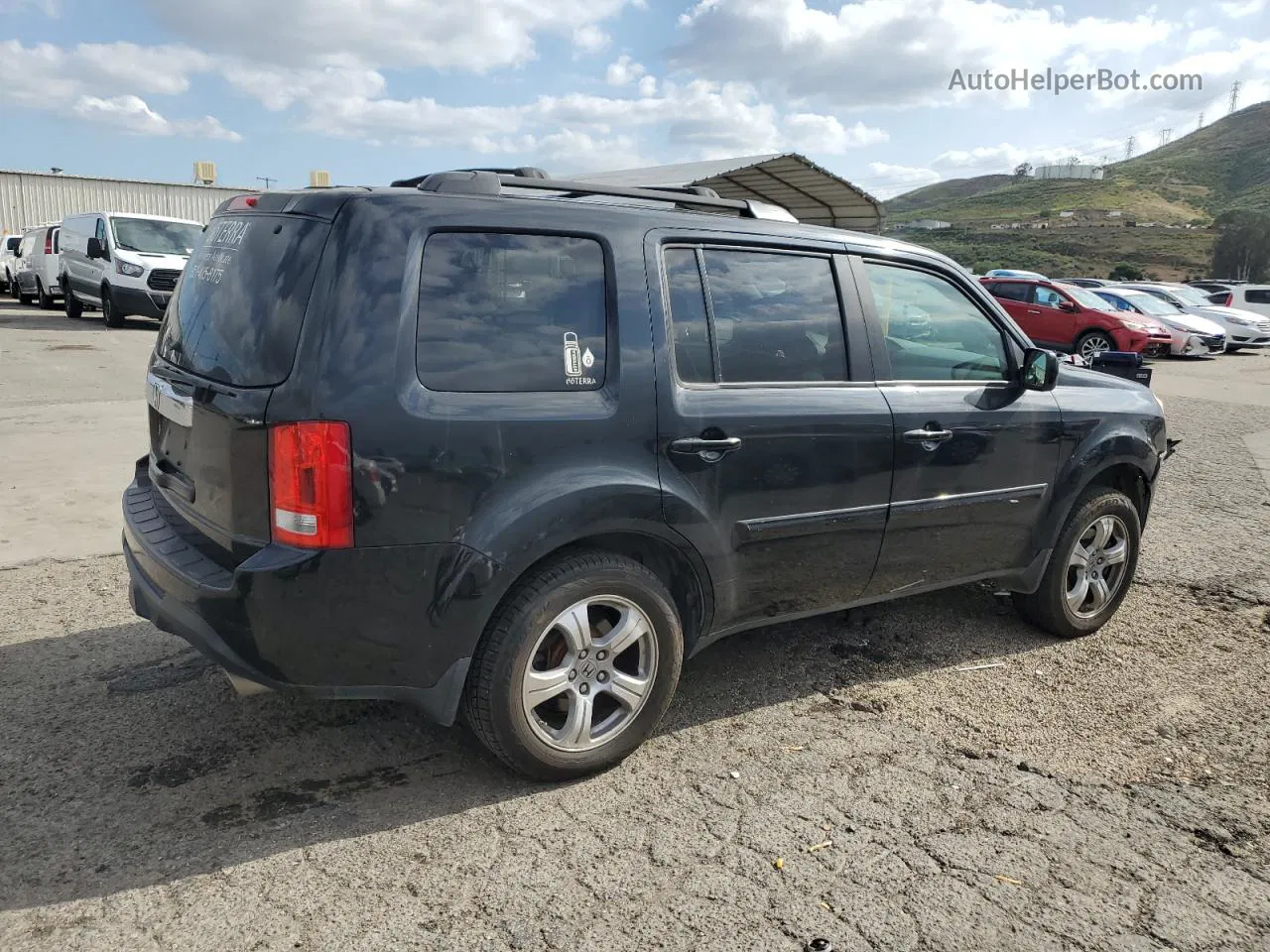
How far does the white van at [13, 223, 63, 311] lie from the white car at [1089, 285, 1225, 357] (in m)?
23.1

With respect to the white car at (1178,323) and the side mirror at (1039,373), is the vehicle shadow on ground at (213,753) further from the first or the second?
the white car at (1178,323)

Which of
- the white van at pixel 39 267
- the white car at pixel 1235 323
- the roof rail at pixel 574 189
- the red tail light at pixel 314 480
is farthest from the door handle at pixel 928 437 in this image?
the white car at pixel 1235 323

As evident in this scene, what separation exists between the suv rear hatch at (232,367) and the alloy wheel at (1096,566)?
3548mm

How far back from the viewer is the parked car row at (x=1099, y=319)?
66.4 ft

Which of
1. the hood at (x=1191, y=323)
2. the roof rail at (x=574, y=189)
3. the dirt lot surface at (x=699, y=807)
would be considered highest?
the roof rail at (x=574, y=189)

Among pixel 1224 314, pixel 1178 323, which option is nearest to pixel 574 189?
pixel 1178 323

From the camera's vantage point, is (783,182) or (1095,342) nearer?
(783,182)

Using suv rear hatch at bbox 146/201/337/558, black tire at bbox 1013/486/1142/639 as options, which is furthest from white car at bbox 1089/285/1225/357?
suv rear hatch at bbox 146/201/337/558

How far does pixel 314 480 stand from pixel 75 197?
36629mm

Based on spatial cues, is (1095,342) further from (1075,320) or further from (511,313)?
(511,313)

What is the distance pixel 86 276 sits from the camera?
18766mm

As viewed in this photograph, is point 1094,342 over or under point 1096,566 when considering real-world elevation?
over

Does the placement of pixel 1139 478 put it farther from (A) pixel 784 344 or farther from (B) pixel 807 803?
(B) pixel 807 803

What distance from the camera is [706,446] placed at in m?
3.31
